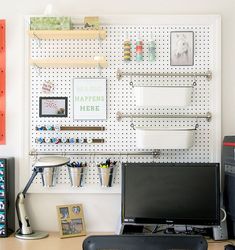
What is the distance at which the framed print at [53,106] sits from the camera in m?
2.13

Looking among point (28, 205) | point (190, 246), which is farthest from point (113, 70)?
point (190, 246)

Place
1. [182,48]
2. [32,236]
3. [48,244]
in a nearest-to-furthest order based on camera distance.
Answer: [48,244] → [32,236] → [182,48]

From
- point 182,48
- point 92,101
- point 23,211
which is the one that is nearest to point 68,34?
point 92,101

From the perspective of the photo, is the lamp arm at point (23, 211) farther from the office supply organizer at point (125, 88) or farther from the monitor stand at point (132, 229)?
the monitor stand at point (132, 229)

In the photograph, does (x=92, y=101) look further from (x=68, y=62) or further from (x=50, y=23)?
(x=50, y=23)

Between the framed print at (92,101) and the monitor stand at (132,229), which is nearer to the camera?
the monitor stand at (132,229)

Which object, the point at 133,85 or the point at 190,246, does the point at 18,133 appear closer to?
the point at 133,85

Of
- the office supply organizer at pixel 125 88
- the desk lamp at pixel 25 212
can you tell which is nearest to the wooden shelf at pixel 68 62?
the office supply organizer at pixel 125 88

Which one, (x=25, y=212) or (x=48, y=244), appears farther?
(x=25, y=212)

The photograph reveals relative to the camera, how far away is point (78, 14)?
7.02 feet

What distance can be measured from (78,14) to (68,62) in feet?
1.07

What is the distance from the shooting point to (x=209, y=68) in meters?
2.12

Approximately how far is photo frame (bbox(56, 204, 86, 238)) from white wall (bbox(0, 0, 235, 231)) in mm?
53

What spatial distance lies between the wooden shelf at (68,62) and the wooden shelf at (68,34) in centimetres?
13
